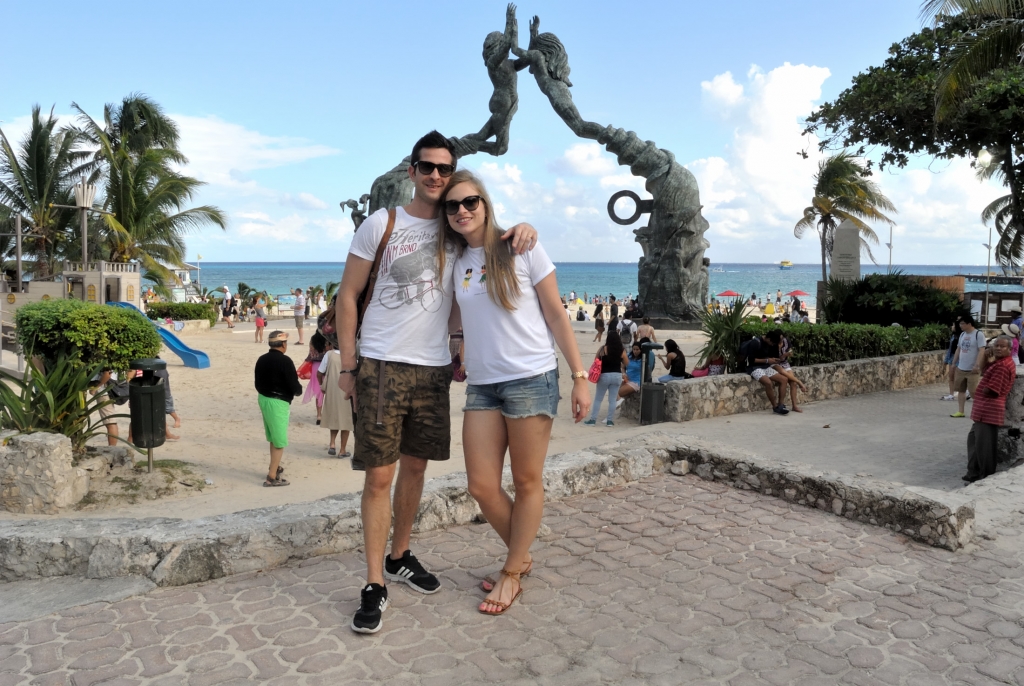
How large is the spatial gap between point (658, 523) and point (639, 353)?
6.78 meters

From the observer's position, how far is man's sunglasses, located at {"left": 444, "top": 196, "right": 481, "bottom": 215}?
9.45 feet

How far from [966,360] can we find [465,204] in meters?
9.81

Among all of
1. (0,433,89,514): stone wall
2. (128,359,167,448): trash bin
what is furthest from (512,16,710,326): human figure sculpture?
(0,433,89,514): stone wall

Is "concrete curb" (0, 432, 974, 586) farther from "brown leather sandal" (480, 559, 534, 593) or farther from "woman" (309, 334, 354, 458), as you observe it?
"woman" (309, 334, 354, 458)

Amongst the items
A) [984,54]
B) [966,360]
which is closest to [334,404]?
[966,360]

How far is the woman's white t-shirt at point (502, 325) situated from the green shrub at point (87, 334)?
19.7 feet

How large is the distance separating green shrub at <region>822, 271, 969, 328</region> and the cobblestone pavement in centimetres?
1244

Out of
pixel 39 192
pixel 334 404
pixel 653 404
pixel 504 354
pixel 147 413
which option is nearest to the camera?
pixel 504 354

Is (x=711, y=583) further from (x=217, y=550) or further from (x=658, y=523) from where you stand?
(x=217, y=550)

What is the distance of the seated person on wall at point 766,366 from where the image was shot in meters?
10.5

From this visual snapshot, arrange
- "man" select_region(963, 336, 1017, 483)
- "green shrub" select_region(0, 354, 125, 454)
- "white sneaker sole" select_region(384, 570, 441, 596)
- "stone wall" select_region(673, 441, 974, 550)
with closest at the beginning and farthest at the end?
"white sneaker sole" select_region(384, 570, 441, 596) → "stone wall" select_region(673, 441, 974, 550) → "green shrub" select_region(0, 354, 125, 454) → "man" select_region(963, 336, 1017, 483)

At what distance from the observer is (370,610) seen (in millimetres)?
2814

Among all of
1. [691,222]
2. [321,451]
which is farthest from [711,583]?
[691,222]

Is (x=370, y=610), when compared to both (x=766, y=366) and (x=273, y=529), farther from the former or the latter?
(x=766, y=366)
